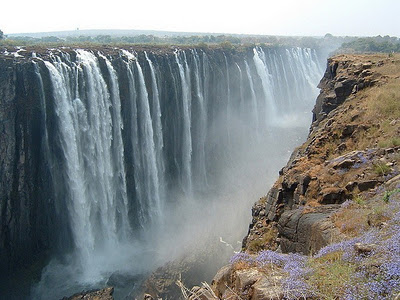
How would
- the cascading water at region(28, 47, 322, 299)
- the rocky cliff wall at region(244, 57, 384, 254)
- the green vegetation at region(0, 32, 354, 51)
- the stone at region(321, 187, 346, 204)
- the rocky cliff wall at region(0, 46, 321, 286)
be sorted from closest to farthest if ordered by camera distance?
the rocky cliff wall at region(244, 57, 384, 254)
the stone at region(321, 187, 346, 204)
the rocky cliff wall at region(0, 46, 321, 286)
the cascading water at region(28, 47, 322, 299)
the green vegetation at region(0, 32, 354, 51)

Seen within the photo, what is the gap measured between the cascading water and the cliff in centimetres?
1311

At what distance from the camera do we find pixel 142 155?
29047 millimetres

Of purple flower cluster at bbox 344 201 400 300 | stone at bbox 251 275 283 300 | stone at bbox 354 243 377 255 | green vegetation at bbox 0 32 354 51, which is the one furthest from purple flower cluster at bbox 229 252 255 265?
green vegetation at bbox 0 32 354 51

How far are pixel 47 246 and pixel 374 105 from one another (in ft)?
69.2

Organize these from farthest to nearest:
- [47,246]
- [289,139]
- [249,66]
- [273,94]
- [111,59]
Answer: [273,94] < [249,66] < [289,139] < [111,59] < [47,246]

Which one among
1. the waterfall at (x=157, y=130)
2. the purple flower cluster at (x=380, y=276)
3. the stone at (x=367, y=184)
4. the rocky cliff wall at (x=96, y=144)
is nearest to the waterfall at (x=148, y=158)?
the rocky cliff wall at (x=96, y=144)

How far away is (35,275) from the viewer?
21797 millimetres

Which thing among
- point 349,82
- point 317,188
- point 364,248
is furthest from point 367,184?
point 349,82

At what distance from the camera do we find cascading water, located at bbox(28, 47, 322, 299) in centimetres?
2339

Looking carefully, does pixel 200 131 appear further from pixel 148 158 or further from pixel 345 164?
pixel 345 164

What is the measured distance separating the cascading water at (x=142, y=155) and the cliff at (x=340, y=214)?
1311 centimetres

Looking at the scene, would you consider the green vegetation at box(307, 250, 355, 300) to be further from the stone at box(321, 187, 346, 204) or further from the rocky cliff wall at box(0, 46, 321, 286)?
the rocky cliff wall at box(0, 46, 321, 286)

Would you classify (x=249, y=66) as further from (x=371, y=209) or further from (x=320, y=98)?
(x=371, y=209)

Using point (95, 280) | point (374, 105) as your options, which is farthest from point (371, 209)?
point (95, 280)
